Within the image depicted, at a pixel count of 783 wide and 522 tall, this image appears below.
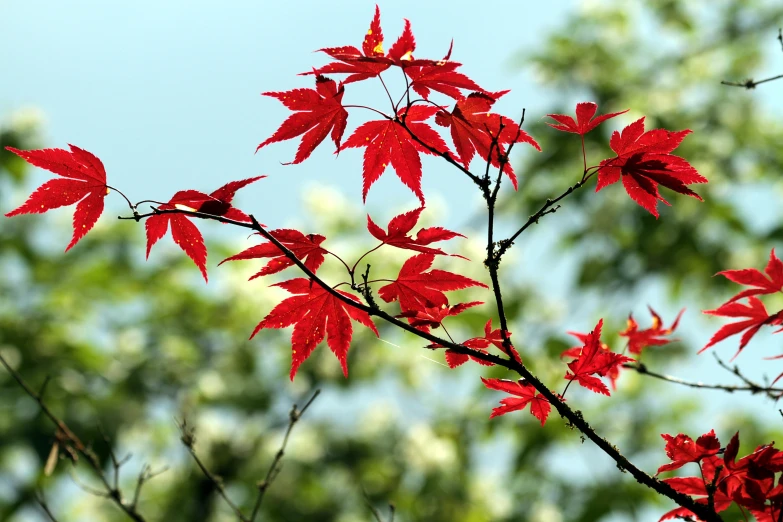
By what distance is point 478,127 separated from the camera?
92 cm

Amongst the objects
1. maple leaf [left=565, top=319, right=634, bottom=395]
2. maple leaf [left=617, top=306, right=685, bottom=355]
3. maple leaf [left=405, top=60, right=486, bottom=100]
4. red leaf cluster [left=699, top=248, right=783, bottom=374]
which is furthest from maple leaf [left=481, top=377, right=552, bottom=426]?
maple leaf [left=617, top=306, right=685, bottom=355]

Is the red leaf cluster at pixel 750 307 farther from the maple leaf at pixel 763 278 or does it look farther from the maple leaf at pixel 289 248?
the maple leaf at pixel 289 248

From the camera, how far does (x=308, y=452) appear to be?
6184mm

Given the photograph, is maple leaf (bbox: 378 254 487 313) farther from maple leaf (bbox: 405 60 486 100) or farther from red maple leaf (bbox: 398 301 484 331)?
maple leaf (bbox: 405 60 486 100)

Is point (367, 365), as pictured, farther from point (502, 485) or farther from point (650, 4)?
point (650, 4)

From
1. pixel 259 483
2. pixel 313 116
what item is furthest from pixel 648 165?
pixel 259 483

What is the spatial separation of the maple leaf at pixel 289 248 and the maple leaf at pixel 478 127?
0.83 ft

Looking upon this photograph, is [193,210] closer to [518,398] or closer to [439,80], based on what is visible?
[439,80]

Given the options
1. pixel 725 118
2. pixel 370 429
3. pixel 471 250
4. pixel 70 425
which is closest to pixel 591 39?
pixel 725 118

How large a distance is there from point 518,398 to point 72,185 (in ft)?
2.26

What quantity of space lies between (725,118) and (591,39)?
1.65 meters

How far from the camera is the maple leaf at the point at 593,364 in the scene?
87 cm

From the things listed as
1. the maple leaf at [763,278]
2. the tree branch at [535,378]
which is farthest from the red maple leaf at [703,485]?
the maple leaf at [763,278]

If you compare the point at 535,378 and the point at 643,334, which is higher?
the point at 535,378
